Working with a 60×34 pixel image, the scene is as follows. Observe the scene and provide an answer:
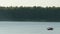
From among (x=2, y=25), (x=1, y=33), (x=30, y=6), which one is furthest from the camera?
(x=30, y=6)

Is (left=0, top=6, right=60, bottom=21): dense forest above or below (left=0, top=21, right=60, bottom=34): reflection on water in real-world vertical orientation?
above

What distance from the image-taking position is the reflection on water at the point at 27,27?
6.98 ft

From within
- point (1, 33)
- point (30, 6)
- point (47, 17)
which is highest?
point (30, 6)

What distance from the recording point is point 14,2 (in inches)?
113

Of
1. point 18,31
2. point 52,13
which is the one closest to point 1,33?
point 18,31

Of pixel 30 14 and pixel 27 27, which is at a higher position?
pixel 30 14

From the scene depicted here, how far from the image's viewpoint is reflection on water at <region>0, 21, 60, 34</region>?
2.13 m

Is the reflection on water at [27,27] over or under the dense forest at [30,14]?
under

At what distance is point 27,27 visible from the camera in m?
2.34

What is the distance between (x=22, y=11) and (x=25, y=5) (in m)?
0.29

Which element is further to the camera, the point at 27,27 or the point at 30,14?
the point at 30,14

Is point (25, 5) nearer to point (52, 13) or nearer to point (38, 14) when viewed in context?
point (38, 14)

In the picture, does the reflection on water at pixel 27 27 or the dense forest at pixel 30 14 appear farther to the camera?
the dense forest at pixel 30 14

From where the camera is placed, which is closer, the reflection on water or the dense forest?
the reflection on water
